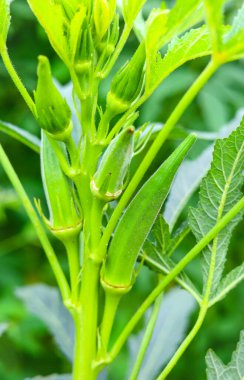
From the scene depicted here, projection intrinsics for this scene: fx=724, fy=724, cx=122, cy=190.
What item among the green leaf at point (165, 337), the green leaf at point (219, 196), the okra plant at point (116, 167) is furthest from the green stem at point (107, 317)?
the green leaf at point (165, 337)

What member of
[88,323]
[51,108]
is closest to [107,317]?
[88,323]

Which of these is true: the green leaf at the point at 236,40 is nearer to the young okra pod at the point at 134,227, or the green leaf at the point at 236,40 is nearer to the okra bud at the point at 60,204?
the young okra pod at the point at 134,227

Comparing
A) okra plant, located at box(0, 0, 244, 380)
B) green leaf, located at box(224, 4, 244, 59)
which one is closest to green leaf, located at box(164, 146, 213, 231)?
okra plant, located at box(0, 0, 244, 380)

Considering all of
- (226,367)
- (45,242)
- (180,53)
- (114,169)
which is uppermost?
(180,53)

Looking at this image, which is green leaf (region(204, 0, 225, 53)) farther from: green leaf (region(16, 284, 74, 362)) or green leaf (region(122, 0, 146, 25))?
green leaf (region(16, 284, 74, 362))

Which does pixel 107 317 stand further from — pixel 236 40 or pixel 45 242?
pixel 236 40

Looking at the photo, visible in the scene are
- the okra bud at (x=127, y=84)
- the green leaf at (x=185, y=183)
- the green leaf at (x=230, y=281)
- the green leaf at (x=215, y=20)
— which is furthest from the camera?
the green leaf at (x=185, y=183)
